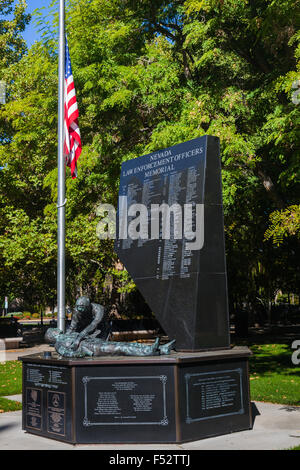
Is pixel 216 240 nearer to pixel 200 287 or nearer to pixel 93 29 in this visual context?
pixel 200 287

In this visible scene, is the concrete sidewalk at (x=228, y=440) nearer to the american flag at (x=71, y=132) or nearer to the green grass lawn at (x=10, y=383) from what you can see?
the green grass lawn at (x=10, y=383)

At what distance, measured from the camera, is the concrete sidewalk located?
303 inches

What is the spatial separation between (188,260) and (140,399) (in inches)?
97.9

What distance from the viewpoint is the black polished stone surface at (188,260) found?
9016 millimetres

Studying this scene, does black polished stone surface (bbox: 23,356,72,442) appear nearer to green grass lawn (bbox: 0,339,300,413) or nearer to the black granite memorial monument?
the black granite memorial monument

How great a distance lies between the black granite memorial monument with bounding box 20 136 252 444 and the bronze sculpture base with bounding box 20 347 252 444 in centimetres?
1

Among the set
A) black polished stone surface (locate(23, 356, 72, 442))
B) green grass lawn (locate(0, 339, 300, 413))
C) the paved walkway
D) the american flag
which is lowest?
the paved walkway

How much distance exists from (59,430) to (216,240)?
4.01 metres

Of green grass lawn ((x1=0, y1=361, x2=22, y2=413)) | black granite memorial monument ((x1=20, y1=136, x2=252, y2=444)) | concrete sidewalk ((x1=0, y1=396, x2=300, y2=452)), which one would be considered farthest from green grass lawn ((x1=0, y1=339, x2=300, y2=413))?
black granite memorial monument ((x1=20, y1=136, x2=252, y2=444))

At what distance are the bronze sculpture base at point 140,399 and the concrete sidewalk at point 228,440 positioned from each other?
14cm

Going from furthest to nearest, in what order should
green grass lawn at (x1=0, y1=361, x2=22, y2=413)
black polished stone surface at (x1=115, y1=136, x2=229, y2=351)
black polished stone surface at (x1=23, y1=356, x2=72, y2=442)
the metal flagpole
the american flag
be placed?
the american flag → the metal flagpole → green grass lawn at (x1=0, y1=361, x2=22, y2=413) → black polished stone surface at (x1=115, y1=136, x2=229, y2=351) → black polished stone surface at (x1=23, y1=356, x2=72, y2=442)

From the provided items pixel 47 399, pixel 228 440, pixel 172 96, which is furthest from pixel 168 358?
pixel 172 96

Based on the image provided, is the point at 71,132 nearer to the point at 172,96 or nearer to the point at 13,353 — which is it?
the point at 172,96

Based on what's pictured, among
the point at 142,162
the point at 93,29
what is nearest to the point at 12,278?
the point at 93,29
